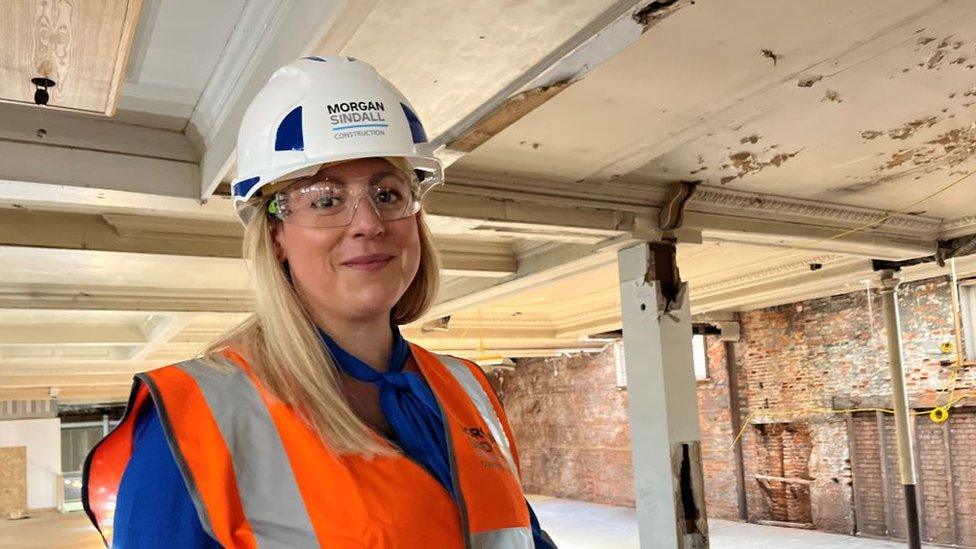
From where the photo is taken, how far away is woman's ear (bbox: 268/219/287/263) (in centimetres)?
117

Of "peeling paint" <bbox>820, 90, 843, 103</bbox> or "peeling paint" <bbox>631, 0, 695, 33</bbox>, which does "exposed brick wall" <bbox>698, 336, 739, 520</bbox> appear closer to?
"peeling paint" <bbox>820, 90, 843, 103</bbox>

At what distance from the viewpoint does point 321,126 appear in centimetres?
118

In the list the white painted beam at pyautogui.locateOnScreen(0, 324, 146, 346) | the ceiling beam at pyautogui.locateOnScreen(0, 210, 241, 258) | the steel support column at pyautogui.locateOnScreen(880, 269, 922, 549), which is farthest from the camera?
the white painted beam at pyautogui.locateOnScreen(0, 324, 146, 346)

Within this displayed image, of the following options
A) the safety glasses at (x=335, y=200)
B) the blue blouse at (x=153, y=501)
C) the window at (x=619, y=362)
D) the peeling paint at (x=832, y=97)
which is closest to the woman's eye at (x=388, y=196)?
the safety glasses at (x=335, y=200)

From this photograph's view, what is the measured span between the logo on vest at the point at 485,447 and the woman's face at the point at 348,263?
251mm

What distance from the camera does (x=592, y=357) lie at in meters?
11.8

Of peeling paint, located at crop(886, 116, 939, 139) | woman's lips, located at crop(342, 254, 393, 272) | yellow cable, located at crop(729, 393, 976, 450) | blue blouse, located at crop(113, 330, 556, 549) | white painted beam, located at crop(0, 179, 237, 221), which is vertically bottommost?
yellow cable, located at crop(729, 393, 976, 450)

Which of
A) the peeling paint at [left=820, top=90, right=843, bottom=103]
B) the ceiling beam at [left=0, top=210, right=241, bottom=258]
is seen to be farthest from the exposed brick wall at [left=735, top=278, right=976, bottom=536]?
the ceiling beam at [left=0, top=210, right=241, bottom=258]

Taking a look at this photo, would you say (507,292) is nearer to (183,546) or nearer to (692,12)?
(692,12)

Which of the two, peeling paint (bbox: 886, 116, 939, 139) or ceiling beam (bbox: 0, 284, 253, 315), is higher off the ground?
peeling paint (bbox: 886, 116, 939, 139)

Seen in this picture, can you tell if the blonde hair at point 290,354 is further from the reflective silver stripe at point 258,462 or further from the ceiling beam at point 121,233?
the ceiling beam at point 121,233

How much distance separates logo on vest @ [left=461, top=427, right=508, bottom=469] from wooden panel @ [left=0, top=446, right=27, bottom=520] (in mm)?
16460

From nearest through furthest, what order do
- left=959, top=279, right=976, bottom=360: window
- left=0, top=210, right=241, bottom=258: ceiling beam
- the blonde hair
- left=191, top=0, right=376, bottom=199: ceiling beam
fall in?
the blonde hair, left=191, top=0, right=376, bottom=199: ceiling beam, left=0, top=210, right=241, bottom=258: ceiling beam, left=959, top=279, right=976, bottom=360: window

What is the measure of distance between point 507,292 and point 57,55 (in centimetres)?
413
